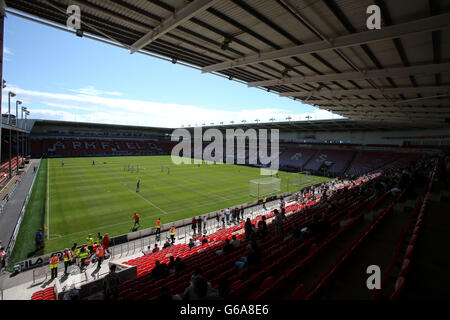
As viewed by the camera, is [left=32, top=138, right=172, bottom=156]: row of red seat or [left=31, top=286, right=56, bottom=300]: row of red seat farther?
[left=32, top=138, right=172, bottom=156]: row of red seat

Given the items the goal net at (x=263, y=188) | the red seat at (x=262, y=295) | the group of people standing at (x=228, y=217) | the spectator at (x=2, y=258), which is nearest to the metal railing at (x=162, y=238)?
the group of people standing at (x=228, y=217)

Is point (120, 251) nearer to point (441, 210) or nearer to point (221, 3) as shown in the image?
point (221, 3)

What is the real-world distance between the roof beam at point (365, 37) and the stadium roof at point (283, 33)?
17mm

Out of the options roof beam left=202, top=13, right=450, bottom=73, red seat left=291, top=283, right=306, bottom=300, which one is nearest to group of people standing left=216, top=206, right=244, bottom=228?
roof beam left=202, top=13, right=450, bottom=73

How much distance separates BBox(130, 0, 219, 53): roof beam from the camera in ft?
15.7

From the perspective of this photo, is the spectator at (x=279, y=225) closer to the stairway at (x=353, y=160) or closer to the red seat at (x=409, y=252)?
the red seat at (x=409, y=252)

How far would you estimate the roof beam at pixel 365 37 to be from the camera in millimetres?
4656

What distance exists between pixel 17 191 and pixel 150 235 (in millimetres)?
15891

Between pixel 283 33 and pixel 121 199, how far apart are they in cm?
2001

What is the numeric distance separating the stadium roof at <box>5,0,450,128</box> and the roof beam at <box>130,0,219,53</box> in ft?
0.05

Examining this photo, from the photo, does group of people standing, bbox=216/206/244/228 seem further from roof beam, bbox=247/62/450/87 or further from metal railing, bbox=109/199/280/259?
roof beam, bbox=247/62/450/87

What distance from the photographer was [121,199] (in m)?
20.6

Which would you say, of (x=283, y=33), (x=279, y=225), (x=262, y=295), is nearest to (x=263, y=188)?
(x=279, y=225)
